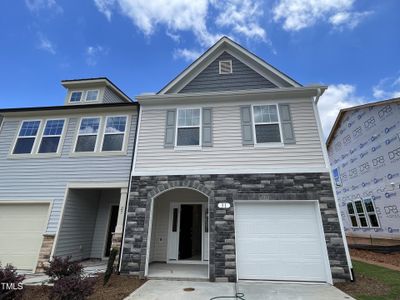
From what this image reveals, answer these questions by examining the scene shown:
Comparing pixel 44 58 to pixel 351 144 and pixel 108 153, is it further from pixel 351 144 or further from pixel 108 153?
pixel 351 144

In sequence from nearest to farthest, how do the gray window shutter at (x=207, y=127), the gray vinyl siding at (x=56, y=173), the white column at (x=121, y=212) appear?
the white column at (x=121, y=212) → the gray window shutter at (x=207, y=127) → the gray vinyl siding at (x=56, y=173)

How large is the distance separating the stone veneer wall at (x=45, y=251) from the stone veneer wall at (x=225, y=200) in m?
3.07

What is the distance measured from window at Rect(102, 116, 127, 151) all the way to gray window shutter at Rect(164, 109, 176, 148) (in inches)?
80.0

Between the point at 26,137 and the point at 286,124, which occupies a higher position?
the point at 26,137

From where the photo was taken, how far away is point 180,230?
9539 millimetres

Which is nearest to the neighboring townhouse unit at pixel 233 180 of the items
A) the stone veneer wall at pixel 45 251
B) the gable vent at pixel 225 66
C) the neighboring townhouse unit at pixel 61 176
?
the gable vent at pixel 225 66

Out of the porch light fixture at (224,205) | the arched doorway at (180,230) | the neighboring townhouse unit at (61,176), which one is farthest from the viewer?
the arched doorway at (180,230)

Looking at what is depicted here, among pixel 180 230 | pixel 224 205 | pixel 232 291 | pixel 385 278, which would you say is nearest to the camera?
pixel 232 291

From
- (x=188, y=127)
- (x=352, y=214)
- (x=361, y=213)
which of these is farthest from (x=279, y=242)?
(x=352, y=214)

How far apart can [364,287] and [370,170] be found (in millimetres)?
10996

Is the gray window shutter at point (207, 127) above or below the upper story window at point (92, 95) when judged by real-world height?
below

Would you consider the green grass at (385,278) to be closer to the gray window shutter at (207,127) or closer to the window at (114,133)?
the gray window shutter at (207,127)

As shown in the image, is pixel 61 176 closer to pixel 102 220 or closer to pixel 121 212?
pixel 102 220

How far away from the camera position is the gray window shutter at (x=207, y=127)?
8.14m
